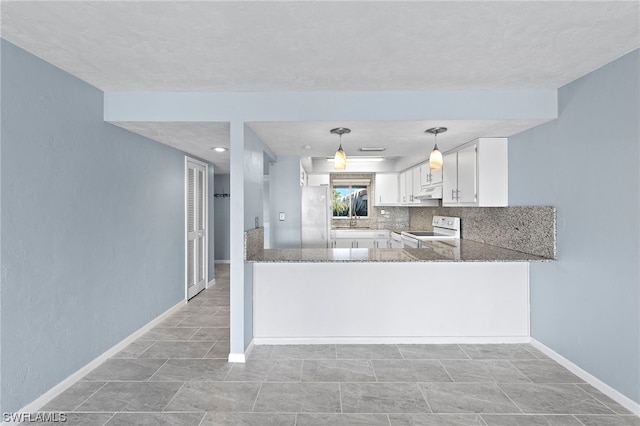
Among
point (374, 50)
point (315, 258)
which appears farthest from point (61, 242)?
point (374, 50)

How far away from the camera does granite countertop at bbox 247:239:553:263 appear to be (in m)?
3.07

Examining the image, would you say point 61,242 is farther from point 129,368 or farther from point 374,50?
point 374,50

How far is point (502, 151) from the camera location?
3564mm

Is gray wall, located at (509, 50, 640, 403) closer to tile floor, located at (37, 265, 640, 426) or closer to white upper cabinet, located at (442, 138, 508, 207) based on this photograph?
tile floor, located at (37, 265, 640, 426)

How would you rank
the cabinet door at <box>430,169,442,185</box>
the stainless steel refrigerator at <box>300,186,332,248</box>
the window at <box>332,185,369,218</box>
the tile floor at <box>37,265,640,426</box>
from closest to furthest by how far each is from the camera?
1. the tile floor at <box>37,265,640,426</box>
2. the cabinet door at <box>430,169,442,185</box>
3. the stainless steel refrigerator at <box>300,186,332,248</box>
4. the window at <box>332,185,369,218</box>

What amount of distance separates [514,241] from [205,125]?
3.38 meters

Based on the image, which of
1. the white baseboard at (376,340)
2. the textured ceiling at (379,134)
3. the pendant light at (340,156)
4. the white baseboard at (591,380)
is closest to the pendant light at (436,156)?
the textured ceiling at (379,134)

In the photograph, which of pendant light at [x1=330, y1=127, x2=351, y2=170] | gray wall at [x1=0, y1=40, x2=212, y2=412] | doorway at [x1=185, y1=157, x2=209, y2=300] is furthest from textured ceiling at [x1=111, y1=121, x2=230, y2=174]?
pendant light at [x1=330, y1=127, x2=351, y2=170]

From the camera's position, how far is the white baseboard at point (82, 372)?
7.00ft

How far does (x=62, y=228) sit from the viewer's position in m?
2.38

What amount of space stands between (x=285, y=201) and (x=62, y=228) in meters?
3.03

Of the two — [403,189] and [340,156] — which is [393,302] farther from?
[403,189]

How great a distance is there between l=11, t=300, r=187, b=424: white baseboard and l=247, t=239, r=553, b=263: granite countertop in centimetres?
152

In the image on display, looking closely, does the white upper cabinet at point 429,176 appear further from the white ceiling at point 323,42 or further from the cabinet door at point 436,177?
the white ceiling at point 323,42
